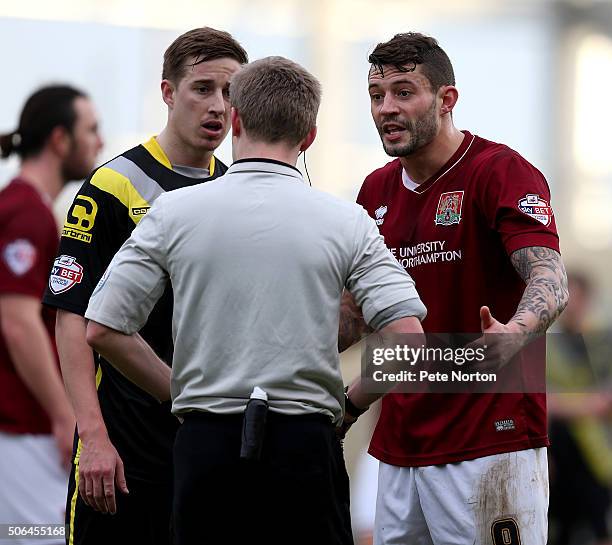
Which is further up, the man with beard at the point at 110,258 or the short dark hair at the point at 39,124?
the short dark hair at the point at 39,124

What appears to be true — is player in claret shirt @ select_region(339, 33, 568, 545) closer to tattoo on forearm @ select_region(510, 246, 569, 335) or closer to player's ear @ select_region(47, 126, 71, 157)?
tattoo on forearm @ select_region(510, 246, 569, 335)

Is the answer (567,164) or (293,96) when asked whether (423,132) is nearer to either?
(293,96)

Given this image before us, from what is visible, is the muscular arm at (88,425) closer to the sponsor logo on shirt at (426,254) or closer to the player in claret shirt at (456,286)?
the player in claret shirt at (456,286)

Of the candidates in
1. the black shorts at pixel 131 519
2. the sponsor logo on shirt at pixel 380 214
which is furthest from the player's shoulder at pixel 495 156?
the black shorts at pixel 131 519

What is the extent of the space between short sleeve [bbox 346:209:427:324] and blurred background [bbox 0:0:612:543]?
4.38m

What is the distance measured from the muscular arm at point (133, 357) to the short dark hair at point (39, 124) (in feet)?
8.35

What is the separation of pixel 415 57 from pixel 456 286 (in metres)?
0.73

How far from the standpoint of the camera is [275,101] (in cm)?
268

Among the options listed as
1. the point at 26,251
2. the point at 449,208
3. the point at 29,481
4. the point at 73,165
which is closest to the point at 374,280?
the point at 449,208

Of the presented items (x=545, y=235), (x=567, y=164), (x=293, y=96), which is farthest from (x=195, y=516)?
(x=567, y=164)

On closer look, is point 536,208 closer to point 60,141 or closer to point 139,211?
point 139,211

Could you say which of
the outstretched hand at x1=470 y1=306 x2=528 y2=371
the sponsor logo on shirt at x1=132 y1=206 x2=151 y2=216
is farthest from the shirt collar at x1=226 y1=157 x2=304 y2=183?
→ the sponsor logo on shirt at x1=132 y1=206 x2=151 y2=216

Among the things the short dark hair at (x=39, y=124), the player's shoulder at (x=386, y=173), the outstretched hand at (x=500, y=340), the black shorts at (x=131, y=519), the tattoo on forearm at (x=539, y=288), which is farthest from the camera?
the short dark hair at (x=39, y=124)

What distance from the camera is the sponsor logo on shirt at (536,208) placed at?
3.23m
